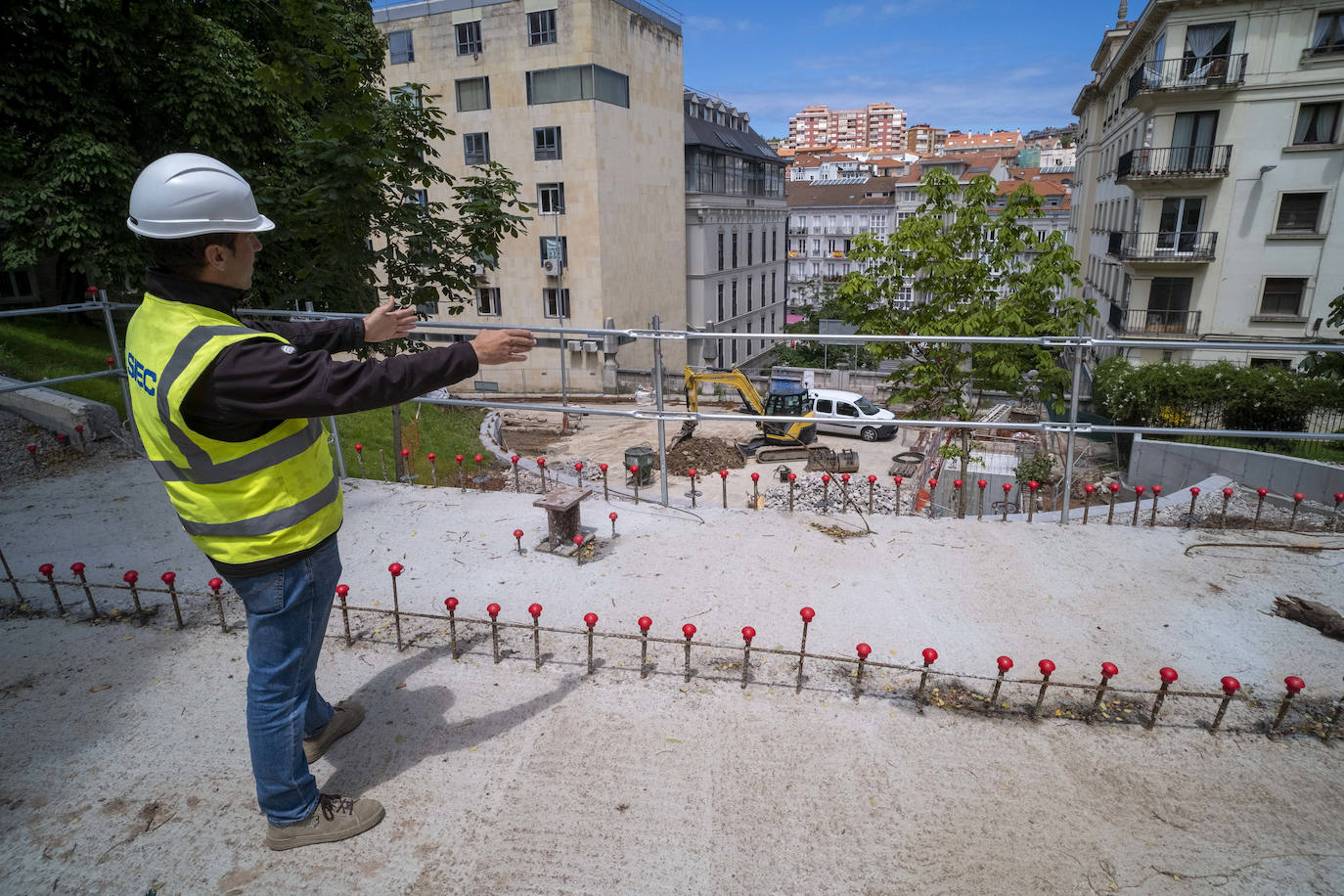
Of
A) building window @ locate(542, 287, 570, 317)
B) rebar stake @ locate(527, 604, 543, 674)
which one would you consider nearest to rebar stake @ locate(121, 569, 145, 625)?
rebar stake @ locate(527, 604, 543, 674)

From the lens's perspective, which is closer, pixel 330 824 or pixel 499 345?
pixel 499 345

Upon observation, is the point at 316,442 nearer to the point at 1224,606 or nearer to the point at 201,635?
the point at 201,635

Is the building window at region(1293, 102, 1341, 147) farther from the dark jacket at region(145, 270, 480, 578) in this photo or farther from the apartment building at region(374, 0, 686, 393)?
the dark jacket at region(145, 270, 480, 578)

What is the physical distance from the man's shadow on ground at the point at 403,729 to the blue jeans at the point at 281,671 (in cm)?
38

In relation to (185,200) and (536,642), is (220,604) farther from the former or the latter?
(185,200)

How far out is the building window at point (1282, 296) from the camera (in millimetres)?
22828

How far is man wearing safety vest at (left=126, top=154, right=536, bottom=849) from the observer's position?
7.02 feet

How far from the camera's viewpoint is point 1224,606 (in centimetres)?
402

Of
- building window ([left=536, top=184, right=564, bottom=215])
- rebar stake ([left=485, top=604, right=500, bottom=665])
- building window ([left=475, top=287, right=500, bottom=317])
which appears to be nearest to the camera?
rebar stake ([left=485, top=604, right=500, bottom=665])

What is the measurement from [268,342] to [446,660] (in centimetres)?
206

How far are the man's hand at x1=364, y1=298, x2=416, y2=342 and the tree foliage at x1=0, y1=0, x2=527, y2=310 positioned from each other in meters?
4.99

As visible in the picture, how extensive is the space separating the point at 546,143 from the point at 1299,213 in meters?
25.4

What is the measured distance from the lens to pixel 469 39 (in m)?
28.8

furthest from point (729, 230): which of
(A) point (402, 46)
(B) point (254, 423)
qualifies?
(B) point (254, 423)
